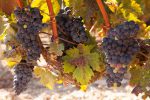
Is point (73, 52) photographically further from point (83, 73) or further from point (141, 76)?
point (141, 76)

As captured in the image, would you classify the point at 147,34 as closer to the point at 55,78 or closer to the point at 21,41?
the point at 55,78

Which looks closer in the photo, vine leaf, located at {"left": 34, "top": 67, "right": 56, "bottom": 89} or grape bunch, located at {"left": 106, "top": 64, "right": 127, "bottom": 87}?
grape bunch, located at {"left": 106, "top": 64, "right": 127, "bottom": 87}

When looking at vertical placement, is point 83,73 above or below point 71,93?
below

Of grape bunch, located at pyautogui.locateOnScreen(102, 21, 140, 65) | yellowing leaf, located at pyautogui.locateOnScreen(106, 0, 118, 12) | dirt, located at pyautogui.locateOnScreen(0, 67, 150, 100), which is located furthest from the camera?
dirt, located at pyautogui.locateOnScreen(0, 67, 150, 100)

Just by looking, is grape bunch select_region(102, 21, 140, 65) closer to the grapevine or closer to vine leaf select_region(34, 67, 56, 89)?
the grapevine

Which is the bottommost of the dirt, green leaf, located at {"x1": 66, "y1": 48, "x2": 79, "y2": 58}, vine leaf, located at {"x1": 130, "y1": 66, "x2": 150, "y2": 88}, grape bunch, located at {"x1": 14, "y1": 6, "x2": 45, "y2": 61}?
vine leaf, located at {"x1": 130, "y1": 66, "x2": 150, "y2": 88}

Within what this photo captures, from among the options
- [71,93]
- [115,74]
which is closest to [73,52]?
[115,74]

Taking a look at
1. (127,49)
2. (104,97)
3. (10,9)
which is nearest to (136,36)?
(127,49)

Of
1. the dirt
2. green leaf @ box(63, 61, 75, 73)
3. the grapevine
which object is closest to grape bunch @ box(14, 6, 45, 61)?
the grapevine
